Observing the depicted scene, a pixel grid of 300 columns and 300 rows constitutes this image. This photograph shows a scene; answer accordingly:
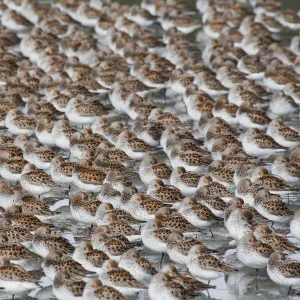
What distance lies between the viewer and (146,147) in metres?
18.6

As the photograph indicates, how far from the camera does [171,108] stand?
22438 mm

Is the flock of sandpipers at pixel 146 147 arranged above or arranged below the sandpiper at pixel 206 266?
below

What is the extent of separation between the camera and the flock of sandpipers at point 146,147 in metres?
13.7

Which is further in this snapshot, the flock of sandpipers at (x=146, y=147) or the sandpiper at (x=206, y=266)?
the flock of sandpipers at (x=146, y=147)

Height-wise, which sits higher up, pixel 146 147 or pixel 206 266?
pixel 206 266

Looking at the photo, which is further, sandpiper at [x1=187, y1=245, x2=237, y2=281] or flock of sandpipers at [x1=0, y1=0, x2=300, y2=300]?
flock of sandpipers at [x1=0, y1=0, x2=300, y2=300]

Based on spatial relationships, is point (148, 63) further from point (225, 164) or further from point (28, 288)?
point (28, 288)

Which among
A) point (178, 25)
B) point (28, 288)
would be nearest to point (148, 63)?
point (178, 25)

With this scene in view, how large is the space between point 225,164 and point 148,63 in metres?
7.26

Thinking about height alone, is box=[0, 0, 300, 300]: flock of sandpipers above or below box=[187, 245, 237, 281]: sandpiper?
below

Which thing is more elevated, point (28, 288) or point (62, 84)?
point (28, 288)

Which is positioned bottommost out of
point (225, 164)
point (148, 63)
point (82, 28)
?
point (82, 28)

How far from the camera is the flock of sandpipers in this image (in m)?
13.7

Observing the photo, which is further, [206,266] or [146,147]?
[146,147]
